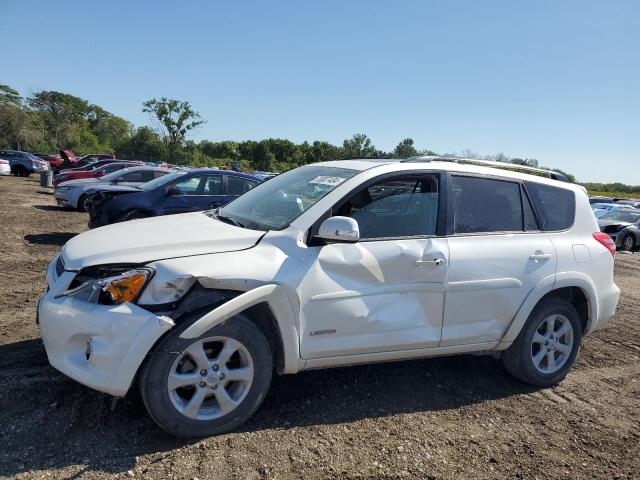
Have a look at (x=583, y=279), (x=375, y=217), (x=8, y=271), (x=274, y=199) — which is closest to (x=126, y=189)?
(x=8, y=271)

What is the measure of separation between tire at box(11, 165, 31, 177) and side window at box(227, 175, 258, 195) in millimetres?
28944

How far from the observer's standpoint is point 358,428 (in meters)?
3.33

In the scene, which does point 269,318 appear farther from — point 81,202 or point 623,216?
point 623,216

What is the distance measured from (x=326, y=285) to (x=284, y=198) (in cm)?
98

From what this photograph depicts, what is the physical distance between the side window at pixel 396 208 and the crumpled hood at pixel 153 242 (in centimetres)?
73

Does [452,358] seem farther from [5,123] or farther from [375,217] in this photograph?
[5,123]

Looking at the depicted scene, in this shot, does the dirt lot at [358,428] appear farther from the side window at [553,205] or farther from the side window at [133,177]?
the side window at [133,177]

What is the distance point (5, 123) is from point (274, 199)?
59.9 meters

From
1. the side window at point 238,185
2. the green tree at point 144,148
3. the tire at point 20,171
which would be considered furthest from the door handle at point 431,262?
the green tree at point 144,148

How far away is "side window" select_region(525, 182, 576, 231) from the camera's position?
4273 millimetres

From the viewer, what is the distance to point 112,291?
2.85m

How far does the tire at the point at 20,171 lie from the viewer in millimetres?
32750

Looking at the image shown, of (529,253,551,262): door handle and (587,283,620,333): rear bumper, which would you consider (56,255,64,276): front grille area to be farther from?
(587,283,620,333): rear bumper

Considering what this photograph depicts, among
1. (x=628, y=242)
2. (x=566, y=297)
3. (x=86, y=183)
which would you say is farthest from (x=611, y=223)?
(x=86, y=183)
